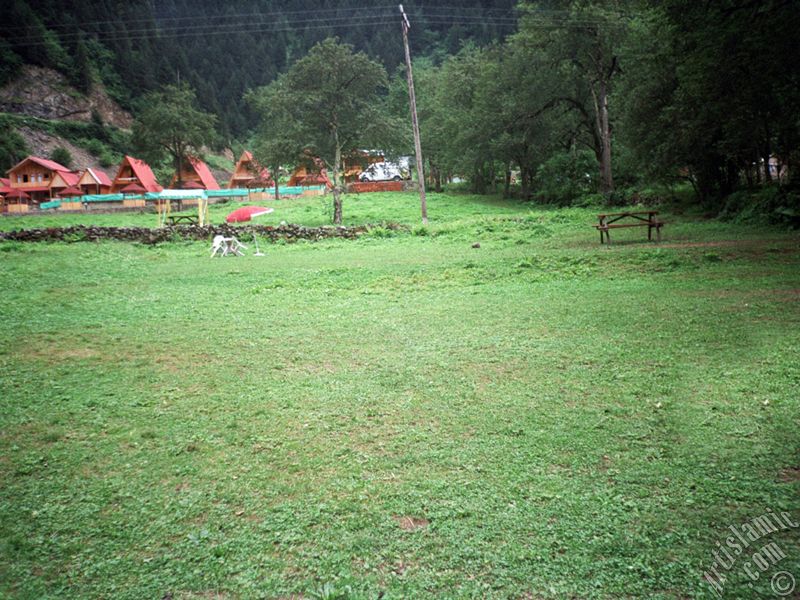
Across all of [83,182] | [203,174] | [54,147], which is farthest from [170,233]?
[54,147]

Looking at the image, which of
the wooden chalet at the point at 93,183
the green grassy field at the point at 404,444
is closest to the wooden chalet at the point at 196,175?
the wooden chalet at the point at 93,183

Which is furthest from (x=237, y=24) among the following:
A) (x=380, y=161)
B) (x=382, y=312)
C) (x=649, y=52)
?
(x=382, y=312)

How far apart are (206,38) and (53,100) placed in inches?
1967

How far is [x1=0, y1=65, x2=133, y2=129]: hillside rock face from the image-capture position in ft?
245

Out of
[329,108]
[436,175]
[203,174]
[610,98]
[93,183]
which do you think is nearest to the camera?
[610,98]

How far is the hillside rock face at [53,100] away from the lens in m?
74.6

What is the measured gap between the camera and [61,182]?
53250 millimetres

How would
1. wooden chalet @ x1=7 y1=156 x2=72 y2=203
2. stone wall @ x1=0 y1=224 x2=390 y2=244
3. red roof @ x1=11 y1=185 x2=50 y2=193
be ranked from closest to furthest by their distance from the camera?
stone wall @ x1=0 y1=224 x2=390 y2=244
red roof @ x1=11 y1=185 x2=50 y2=193
wooden chalet @ x1=7 y1=156 x2=72 y2=203

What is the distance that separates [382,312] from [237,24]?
155956mm

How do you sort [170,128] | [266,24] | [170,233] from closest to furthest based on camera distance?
[170,233] → [170,128] → [266,24]

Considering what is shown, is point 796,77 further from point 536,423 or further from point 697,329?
point 536,423

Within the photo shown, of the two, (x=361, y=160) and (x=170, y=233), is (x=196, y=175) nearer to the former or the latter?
(x=361, y=160)

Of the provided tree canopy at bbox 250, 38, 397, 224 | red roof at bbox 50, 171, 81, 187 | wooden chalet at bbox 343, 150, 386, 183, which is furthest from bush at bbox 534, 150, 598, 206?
red roof at bbox 50, 171, 81, 187

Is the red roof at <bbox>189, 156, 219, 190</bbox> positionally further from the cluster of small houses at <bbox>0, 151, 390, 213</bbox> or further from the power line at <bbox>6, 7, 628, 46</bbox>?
the power line at <bbox>6, 7, 628, 46</bbox>
